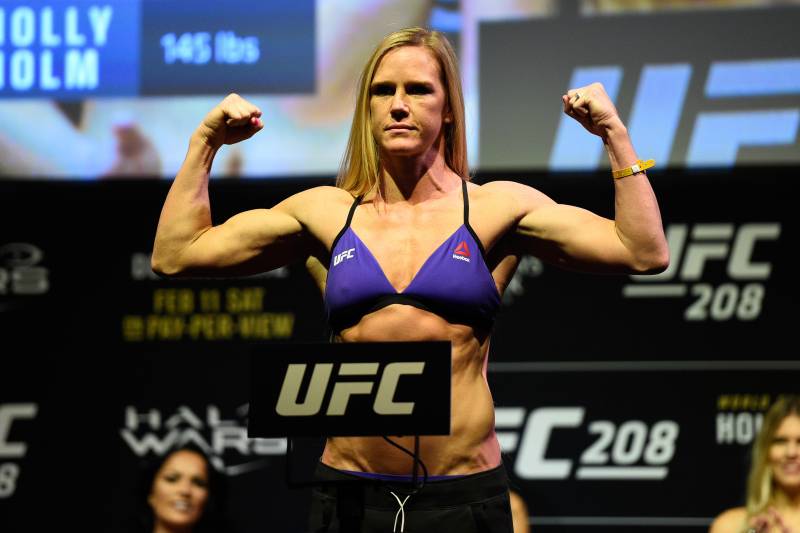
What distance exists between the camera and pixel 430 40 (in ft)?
8.05

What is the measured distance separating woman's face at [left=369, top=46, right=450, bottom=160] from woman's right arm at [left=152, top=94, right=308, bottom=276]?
0.26 m

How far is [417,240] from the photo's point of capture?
2336 mm

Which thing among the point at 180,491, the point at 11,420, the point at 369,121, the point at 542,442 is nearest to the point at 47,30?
the point at 11,420

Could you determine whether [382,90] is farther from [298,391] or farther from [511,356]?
[511,356]

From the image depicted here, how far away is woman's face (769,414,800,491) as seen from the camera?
4422 millimetres

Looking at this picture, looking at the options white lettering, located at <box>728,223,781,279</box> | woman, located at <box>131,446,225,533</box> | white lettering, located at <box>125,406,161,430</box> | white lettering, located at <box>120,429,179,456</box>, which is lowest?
woman, located at <box>131,446,225,533</box>

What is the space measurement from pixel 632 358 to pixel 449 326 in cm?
269

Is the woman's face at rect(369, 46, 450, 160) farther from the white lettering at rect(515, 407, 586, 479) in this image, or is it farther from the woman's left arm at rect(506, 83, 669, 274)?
the white lettering at rect(515, 407, 586, 479)

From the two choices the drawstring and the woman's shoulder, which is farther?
the woman's shoulder

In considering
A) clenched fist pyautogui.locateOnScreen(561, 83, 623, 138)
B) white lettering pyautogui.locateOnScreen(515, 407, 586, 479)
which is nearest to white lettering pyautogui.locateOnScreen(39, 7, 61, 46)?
white lettering pyautogui.locateOnScreen(515, 407, 586, 479)

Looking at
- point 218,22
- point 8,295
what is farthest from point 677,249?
point 8,295

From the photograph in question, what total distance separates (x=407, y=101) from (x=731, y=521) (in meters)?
2.76

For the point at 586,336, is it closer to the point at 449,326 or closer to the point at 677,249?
the point at 677,249

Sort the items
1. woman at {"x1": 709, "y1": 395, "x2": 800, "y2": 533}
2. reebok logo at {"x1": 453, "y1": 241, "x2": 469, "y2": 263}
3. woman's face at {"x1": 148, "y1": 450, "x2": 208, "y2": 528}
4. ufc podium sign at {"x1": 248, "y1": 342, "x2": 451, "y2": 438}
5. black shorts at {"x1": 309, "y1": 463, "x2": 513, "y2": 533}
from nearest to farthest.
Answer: ufc podium sign at {"x1": 248, "y1": 342, "x2": 451, "y2": 438}
black shorts at {"x1": 309, "y1": 463, "x2": 513, "y2": 533}
reebok logo at {"x1": 453, "y1": 241, "x2": 469, "y2": 263}
woman at {"x1": 709, "y1": 395, "x2": 800, "y2": 533}
woman's face at {"x1": 148, "y1": 450, "x2": 208, "y2": 528}
